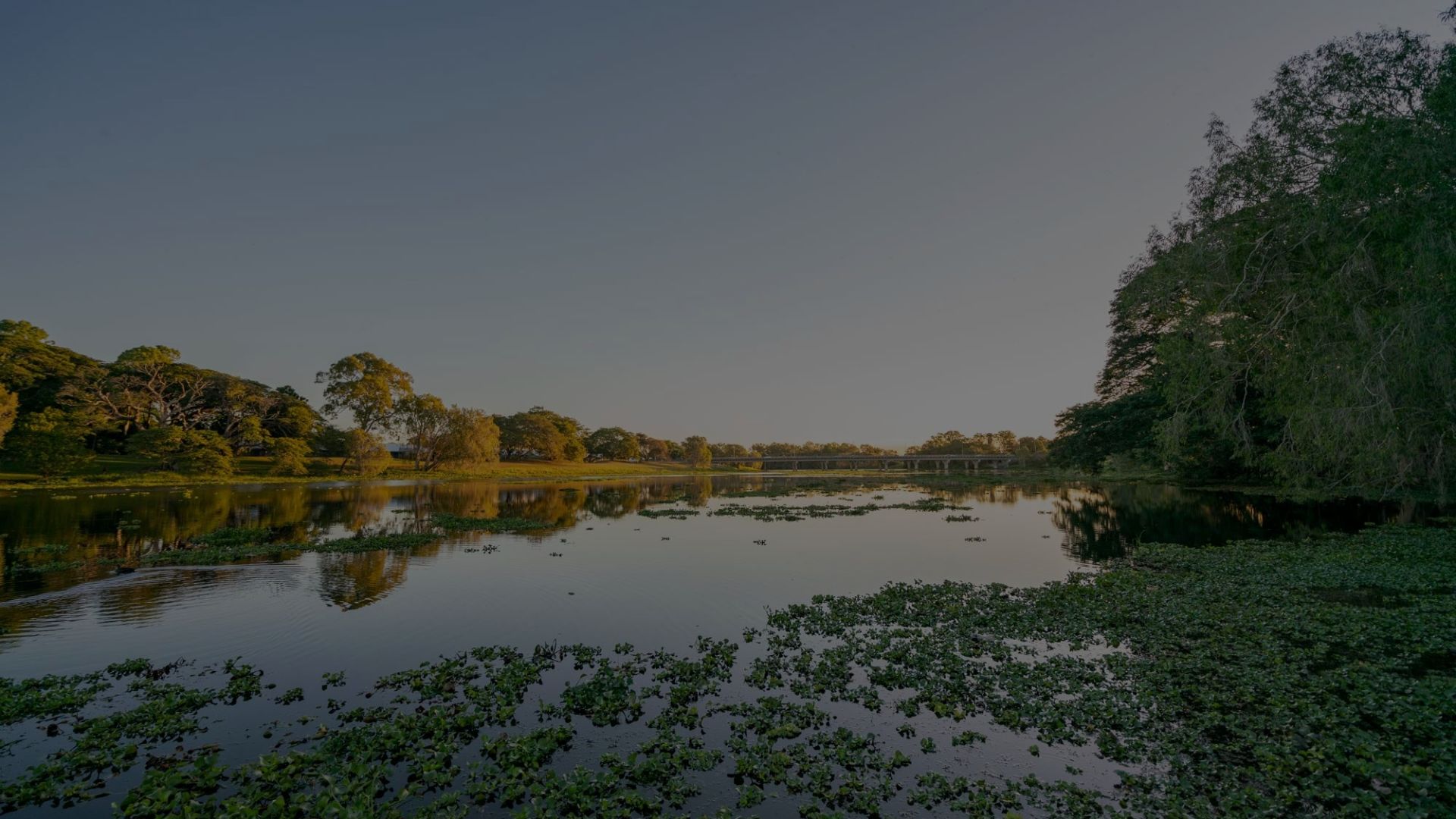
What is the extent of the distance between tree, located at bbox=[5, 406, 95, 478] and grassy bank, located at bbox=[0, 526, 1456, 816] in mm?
67502

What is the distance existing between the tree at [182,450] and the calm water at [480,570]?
1820cm

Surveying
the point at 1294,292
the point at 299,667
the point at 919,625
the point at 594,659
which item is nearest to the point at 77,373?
the point at 299,667

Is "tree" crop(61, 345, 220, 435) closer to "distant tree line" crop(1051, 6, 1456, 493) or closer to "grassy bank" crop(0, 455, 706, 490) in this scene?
"grassy bank" crop(0, 455, 706, 490)

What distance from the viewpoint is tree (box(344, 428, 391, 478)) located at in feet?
260

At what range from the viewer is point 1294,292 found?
2022cm

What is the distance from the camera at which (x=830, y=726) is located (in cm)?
940

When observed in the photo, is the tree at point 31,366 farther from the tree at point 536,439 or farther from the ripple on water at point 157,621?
the ripple on water at point 157,621

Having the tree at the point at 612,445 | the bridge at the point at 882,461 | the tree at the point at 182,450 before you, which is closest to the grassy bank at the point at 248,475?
the tree at the point at 182,450

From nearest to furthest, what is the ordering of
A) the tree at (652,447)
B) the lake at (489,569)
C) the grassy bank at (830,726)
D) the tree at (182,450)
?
the grassy bank at (830,726) < the lake at (489,569) < the tree at (182,450) < the tree at (652,447)

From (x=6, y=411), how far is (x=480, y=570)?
6476cm

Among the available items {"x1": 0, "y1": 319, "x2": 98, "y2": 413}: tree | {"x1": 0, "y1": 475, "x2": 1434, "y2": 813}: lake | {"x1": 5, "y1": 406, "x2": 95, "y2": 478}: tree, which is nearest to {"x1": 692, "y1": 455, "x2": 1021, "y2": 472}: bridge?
{"x1": 0, "y1": 475, "x2": 1434, "y2": 813}: lake

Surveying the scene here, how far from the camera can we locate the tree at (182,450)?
62688mm

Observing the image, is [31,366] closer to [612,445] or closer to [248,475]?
[248,475]

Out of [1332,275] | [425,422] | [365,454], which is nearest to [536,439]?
[425,422]
